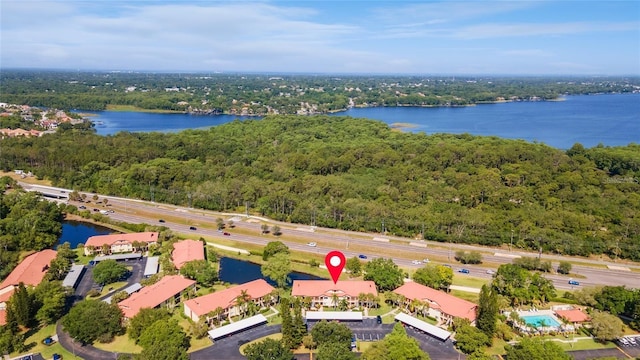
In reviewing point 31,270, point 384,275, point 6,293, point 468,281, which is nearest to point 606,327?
point 468,281

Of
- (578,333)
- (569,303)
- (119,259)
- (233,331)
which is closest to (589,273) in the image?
(569,303)

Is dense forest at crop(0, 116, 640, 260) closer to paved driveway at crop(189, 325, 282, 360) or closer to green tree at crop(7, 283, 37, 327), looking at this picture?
paved driveway at crop(189, 325, 282, 360)

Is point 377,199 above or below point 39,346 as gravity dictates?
above

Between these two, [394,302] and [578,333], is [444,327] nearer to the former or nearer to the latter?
[394,302]

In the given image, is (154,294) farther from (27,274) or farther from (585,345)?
(585,345)

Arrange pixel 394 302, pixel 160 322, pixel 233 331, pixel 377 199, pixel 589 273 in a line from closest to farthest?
pixel 160 322 → pixel 233 331 → pixel 394 302 → pixel 589 273 → pixel 377 199

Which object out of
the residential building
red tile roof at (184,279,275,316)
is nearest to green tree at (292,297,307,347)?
red tile roof at (184,279,275,316)

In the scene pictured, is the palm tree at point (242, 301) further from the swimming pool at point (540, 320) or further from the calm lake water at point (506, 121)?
the calm lake water at point (506, 121)
